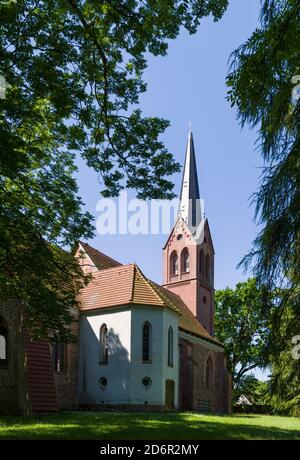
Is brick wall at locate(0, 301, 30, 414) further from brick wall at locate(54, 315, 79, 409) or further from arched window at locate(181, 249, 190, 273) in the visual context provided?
arched window at locate(181, 249, 190, 273)

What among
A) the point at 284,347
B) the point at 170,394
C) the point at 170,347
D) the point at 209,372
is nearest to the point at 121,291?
the point at 170,347

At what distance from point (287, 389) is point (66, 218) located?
7472 millimetres

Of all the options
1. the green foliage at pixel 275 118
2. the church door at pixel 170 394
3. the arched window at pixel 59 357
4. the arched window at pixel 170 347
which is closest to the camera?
the green foliage at pixel 275 118

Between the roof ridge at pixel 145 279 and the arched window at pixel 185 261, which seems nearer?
the roof ridge at pixel 145 279

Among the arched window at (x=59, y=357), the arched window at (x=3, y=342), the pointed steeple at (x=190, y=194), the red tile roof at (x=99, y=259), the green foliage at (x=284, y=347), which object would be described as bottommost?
the arched window at (x=59, y=357)

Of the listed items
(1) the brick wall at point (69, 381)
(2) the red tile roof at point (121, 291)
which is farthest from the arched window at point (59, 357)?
(2) the red tile roof at point (121, 291)

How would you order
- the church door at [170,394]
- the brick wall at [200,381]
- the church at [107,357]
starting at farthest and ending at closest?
1. the brick wall at [200,381]
2. the church door at [170,394]
3. the church at [107,357]

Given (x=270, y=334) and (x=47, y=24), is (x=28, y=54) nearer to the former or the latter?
(x=47, y=24)

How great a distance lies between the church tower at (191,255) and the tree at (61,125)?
94.4ft

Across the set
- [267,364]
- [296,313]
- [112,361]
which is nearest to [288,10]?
[296,313]

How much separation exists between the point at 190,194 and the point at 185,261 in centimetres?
616

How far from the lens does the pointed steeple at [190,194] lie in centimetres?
4634

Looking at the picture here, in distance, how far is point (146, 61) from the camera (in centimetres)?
1067

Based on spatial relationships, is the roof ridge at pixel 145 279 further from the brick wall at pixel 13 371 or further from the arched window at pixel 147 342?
the brick wall at pixel 13 371
